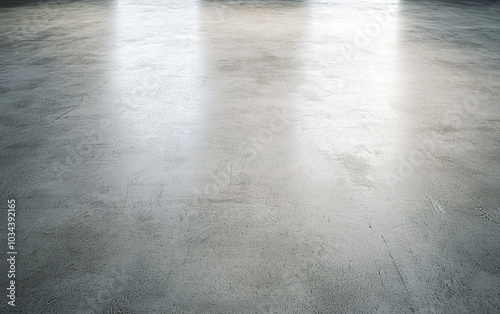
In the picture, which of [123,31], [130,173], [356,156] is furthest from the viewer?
[123,31]

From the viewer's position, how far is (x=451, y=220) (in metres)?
2.10

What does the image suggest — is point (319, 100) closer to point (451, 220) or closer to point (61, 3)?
point (451, 220)

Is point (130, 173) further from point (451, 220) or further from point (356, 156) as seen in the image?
point (451, 220)

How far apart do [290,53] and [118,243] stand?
156 inches

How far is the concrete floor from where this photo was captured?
Result: 168 cm

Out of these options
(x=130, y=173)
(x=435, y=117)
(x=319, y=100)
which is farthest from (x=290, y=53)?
(x=130, y=173)

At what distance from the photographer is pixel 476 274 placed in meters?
1.74

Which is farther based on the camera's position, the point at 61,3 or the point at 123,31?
the point at 61,3

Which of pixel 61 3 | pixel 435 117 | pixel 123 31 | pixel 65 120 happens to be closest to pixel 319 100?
pixel 435 117

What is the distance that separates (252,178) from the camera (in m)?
2.50

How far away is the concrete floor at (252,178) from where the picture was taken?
1.68m

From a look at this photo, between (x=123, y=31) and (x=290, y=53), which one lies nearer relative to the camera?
(x=290, y=53)

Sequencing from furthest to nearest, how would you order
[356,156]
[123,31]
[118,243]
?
[123,31] → [356,156] → [118,243]

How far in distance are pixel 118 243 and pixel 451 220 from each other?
5.24ft
